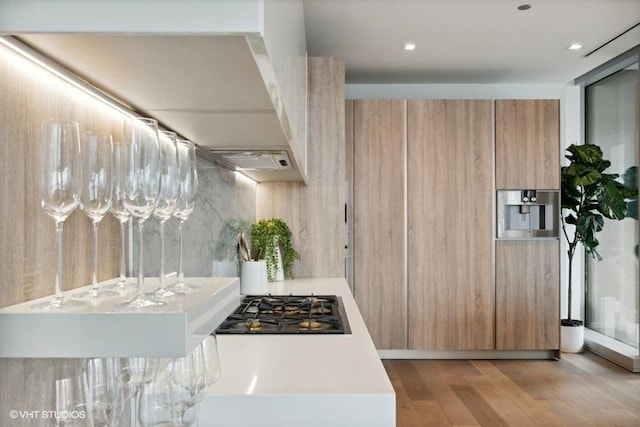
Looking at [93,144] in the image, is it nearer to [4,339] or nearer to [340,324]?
[4,339]

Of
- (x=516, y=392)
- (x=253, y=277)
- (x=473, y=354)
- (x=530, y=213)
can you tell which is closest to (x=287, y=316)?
(x=253, y=277)

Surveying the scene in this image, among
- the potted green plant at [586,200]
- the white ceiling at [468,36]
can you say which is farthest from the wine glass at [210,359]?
the potted green plant at [586,200]

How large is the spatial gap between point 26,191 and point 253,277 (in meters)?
2.13

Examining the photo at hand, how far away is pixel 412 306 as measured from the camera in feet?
15.8

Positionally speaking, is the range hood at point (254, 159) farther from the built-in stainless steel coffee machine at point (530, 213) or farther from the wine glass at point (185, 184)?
the built-in stainless steel coffee machine at point (530, 213)

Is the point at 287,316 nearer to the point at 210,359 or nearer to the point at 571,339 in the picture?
the point at 210,359

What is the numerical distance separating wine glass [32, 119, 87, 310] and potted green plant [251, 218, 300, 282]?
2.50 meters

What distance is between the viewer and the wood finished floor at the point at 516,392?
11.1 feet

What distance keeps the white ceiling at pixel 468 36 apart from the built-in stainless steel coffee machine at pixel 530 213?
1189 mm

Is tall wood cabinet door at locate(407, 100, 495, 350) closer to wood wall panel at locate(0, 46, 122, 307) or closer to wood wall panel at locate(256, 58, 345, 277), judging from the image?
Result: wood wall panel at locate(256, 58, 345, 277)

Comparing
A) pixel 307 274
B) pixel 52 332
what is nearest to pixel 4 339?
pixel 52 332

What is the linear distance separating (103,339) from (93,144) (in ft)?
0.85

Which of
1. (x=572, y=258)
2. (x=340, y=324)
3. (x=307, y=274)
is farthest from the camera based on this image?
(x=572, y=258)

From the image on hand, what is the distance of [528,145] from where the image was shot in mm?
4805
